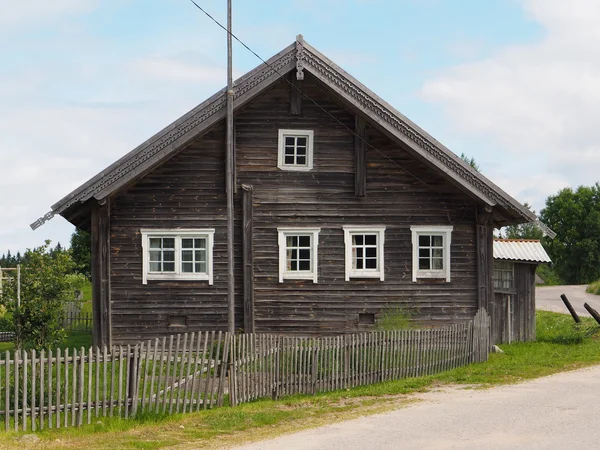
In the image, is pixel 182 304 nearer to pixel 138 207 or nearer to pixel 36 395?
pixel 138 207

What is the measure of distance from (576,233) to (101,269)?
259ft

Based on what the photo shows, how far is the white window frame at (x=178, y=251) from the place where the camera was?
23578 millimetres

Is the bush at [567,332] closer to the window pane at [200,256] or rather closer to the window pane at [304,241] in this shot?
the window pane at [304,241]

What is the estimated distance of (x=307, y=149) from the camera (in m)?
24.0

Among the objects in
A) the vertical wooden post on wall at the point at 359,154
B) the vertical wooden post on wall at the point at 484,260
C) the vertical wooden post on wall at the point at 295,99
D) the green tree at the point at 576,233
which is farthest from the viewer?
the green tree at the point at 576,233

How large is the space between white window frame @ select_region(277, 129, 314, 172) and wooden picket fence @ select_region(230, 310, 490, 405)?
588 cm

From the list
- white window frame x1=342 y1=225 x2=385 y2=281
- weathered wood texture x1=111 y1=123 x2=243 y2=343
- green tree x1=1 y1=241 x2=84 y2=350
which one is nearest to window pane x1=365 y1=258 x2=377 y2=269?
white window frame x1=342 y1=225 x2=385 y2=281

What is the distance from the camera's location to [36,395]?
1445 centimetres

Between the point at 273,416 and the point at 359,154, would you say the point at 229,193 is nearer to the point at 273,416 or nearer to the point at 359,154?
the point at 273,416

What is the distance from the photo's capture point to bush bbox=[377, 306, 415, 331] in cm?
2381

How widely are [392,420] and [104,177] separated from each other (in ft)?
36.4

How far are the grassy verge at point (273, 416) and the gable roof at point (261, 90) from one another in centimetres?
466

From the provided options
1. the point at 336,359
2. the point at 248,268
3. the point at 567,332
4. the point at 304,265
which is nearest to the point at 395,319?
the point at 304,265

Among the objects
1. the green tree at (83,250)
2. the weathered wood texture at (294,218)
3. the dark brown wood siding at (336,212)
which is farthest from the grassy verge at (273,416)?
the green tree at (83,250)
